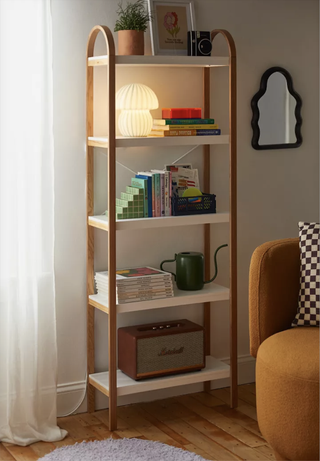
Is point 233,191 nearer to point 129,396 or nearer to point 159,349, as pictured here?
point 159,349

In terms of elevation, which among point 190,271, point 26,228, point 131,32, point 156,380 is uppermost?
point 131,32

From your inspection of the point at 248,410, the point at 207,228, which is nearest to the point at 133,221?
the point at 207,228

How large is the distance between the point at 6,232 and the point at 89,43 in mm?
927

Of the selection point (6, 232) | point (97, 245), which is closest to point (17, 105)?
point (6, 232)

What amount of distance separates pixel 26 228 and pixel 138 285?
550 mm

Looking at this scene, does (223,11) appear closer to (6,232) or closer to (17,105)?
(17,105)

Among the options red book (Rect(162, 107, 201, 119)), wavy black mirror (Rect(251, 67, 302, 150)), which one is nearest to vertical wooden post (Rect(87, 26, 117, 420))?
red book (Rect(162, 107, 201, 119))

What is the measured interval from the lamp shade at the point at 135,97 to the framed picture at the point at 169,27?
0.59 feet

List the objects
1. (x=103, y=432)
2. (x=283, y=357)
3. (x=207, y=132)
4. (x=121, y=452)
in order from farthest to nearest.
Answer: (x=207, y=132) → (x=103, y=432) → (x=121, y=452) → (x=283, y=357)

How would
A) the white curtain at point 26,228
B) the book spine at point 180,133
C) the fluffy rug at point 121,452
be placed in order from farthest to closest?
the book spine at point 180,133, the white curtain at point 26,228, the fluffy rug at point 121,452

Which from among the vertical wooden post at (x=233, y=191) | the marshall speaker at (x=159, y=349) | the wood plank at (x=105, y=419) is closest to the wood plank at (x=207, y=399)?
the vertical wooden post at (x=233, y=191)

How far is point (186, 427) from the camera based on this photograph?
9.91 ft

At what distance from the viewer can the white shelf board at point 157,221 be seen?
2910mm

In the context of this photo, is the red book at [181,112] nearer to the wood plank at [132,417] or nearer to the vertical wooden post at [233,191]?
the vertical wooden post at [233,191]
